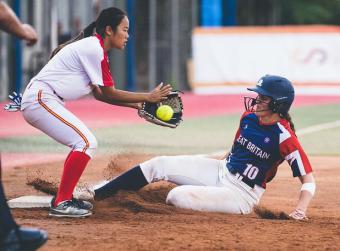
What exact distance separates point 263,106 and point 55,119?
158cm

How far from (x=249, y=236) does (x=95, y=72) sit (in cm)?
174

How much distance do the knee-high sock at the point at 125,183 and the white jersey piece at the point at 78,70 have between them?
0.81 metres

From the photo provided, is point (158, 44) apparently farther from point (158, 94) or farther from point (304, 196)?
point (304, 196)

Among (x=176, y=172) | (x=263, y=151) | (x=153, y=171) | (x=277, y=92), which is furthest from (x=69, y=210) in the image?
(x=277, y=92)

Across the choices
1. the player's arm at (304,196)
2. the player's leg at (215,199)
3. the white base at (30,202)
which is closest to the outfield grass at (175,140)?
the white base at (30,202)

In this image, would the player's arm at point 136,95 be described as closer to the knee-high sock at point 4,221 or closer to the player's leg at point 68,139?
the player's leg at point 68,139

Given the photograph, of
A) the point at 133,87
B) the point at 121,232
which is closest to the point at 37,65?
the point at 133,87

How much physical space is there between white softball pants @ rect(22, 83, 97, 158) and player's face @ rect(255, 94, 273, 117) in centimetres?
129

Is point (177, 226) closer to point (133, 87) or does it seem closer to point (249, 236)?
point (249, 236)

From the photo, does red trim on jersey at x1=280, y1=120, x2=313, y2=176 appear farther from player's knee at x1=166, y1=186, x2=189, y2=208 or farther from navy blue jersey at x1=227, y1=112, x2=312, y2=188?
player's knee at x1=166, y1=186, x2=189, y2=208

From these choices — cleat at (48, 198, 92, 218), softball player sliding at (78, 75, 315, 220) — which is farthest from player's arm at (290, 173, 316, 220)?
cleat at (48, 198, 92, 218)

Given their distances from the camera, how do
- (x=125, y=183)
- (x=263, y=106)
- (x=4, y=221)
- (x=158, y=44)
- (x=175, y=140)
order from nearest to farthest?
(x=4, y=221) → (x=263, y=106) → (x=125, y=183) → (x=175, y=140) → (x=158, y=44)

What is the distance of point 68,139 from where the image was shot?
6.72 meters

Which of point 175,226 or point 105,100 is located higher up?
point 105,100
